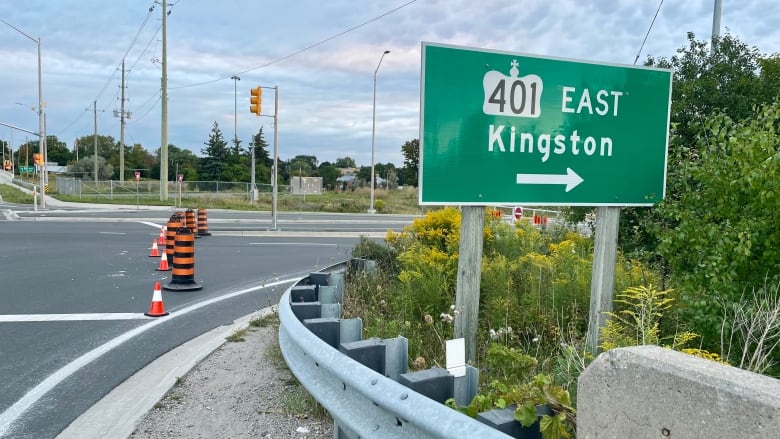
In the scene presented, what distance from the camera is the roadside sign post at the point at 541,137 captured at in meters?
3.82

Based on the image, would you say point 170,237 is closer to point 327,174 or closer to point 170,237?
point 170,237

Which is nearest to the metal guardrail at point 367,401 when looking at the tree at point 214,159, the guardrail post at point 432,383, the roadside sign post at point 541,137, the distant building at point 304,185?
the guardrail post at point 432,383

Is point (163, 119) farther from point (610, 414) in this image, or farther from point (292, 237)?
point (610, 414)

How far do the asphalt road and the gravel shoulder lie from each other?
0.75 meters

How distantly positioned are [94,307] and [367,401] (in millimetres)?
7418

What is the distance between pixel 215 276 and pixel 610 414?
11224 mm

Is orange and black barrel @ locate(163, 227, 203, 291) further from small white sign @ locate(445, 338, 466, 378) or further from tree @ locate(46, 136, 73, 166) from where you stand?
tree @ locate(46, 136, 73, 166)

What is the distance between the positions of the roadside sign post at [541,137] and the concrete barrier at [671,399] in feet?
6.59

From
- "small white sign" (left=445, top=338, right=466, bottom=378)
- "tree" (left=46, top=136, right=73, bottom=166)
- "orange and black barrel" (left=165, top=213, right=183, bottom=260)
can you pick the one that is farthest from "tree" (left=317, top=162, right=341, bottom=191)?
"small white sign" (left=445, top=338, right=466, bottom=378)

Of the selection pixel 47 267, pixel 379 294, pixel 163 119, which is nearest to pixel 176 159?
pixel 163 119

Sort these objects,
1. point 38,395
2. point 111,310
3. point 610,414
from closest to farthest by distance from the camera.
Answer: point 610,414 → point 38,395 → point 111,310

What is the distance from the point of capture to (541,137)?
4.03 m

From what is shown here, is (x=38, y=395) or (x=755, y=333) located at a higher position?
(x=755, y=333)

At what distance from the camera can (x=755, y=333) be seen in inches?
133
